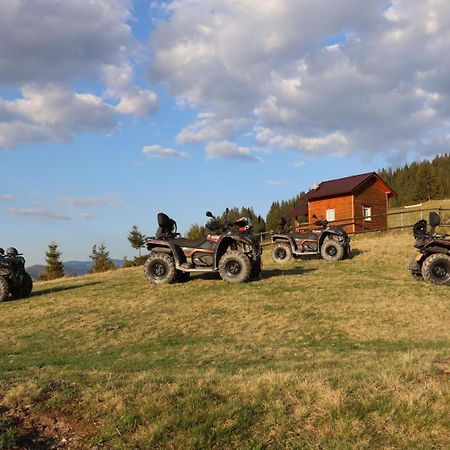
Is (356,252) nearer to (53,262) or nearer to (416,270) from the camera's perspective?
(416,270)

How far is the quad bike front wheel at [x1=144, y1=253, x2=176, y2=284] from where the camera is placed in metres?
15.2

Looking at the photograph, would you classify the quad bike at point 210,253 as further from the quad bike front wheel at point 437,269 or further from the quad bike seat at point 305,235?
the quad bike seat at point 305,235

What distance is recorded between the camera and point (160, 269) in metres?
15.3

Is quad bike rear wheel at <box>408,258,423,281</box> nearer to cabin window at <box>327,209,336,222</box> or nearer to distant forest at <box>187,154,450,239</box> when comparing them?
cabin window at <box>327,209,336,222</box>

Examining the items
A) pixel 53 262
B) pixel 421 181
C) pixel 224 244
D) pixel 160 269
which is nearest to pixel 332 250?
pixel 224 244

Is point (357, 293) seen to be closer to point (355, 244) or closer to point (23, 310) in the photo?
point (23, 310)

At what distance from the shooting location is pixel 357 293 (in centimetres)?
1295

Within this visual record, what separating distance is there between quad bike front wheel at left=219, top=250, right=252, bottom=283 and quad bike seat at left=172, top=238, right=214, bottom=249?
0.69 meters

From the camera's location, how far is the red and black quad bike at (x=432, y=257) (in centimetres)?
1444

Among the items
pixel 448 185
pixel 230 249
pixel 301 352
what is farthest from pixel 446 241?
pixel 448 185

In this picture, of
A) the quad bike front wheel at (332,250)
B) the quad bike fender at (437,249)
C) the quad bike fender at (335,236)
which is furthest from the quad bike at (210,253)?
the quad bike fender at (335,236)

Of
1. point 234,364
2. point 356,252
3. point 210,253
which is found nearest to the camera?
point 234,364

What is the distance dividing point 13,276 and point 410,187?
111416mm

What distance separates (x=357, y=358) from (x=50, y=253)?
55.1 m
